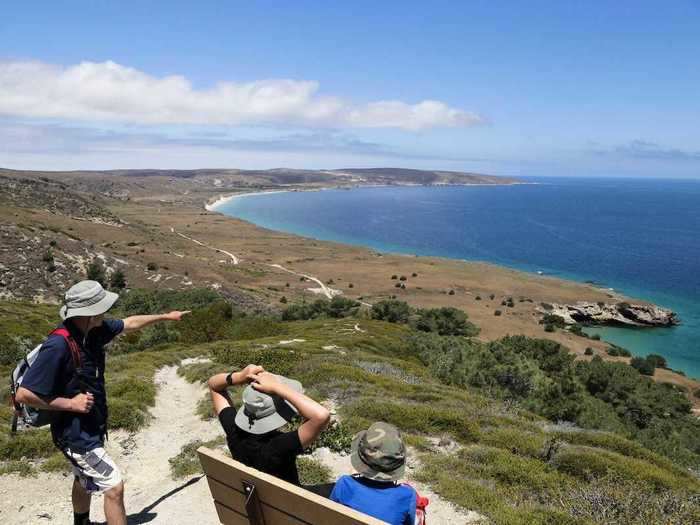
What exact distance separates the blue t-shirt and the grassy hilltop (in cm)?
340

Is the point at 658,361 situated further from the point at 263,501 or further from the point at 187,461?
the point at 263,501

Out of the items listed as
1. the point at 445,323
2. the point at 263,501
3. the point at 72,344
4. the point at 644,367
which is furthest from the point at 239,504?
the point at 644,367

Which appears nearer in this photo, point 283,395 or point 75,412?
point 283,395

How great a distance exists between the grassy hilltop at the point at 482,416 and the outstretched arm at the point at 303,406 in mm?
3918

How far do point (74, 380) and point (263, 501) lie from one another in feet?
7.60

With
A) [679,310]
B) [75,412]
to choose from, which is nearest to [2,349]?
[75,412]

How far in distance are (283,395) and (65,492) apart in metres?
5.81

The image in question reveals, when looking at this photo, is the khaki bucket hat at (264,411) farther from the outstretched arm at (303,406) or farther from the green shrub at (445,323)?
the green shrub at (445,323)

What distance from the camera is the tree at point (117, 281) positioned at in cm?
5241

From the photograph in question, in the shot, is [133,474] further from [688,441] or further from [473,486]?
[688,441]

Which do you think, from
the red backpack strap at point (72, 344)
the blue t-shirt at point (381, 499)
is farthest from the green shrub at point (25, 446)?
the blue t-shirt at point (381, 499)

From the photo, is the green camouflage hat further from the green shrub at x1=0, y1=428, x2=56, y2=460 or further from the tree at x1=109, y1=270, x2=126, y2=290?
the tree at x1=109, y1=270, x2=126, y2=290

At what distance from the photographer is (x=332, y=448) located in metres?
8.84

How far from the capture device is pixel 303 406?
148 inches
